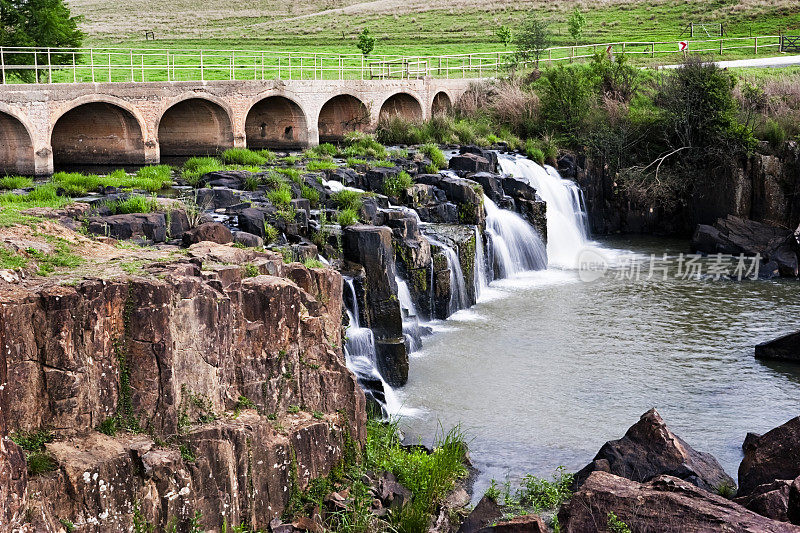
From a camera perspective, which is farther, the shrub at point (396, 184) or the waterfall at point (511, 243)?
the waterfall at point (511, 243)

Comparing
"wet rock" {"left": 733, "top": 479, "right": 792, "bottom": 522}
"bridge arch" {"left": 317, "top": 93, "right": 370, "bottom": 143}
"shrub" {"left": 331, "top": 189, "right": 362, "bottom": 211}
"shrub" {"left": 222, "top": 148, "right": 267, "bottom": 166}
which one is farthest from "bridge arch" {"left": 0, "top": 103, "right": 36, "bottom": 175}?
"wet rock" {"left": 733, "top": 479, "right": 792, "bottom": 522}

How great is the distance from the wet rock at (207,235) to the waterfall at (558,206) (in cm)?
1751

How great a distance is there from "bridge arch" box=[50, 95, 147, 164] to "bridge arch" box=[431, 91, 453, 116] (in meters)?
18.6

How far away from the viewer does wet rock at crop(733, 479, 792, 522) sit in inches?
458

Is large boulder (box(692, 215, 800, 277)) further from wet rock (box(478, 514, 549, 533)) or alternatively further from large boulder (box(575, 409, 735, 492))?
wet rock (box(478, 514, 549, 533))

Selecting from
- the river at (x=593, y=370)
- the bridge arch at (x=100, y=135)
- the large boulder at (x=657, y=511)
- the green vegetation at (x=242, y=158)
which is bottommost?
the river at (x=593, y=370)

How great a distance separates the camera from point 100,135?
3778 cm

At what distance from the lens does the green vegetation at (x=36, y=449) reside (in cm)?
1074

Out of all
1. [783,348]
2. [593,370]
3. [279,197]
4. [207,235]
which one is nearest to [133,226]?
[207,235]

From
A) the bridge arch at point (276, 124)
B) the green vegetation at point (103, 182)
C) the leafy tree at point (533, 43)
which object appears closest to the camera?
the green vegetation at point (103, 182)

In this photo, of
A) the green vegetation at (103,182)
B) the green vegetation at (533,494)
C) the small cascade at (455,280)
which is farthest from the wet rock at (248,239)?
the green vegetation at (533,494)

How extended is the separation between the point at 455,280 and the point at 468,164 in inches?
341

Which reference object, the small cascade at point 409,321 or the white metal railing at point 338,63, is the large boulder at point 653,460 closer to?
the small cascade at point 409,321

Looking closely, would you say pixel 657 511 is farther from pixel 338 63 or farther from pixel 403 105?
pixel 338 63
